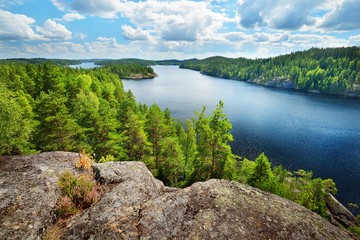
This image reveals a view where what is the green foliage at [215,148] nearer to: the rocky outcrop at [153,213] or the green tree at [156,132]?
the green tree at [156,132]

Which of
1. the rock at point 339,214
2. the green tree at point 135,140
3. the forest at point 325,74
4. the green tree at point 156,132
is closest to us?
the green tree at point 135,140

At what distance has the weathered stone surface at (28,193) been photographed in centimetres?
741

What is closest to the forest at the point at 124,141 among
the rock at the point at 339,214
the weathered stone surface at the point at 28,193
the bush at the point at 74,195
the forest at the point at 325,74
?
the rock at the point at 339,214

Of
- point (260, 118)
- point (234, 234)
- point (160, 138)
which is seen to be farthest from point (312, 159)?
point (234, 234)

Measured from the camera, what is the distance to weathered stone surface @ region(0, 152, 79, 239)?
741 cm

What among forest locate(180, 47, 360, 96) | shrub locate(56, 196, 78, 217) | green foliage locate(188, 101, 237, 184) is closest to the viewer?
shrub locate(56, 196, 78, 217)

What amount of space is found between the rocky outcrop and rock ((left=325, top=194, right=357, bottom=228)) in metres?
29.9

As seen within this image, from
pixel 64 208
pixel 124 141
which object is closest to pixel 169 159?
pixel 124 141

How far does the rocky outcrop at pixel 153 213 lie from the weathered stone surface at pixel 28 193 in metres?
0.03

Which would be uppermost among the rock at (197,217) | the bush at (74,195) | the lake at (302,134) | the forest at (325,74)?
the bush at (74,195)

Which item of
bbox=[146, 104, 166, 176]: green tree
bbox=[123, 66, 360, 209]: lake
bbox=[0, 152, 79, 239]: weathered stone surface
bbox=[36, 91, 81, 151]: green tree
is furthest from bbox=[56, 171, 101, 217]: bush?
bbox=[123, 66, 360, 209]: lake

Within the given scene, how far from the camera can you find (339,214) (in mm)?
32844

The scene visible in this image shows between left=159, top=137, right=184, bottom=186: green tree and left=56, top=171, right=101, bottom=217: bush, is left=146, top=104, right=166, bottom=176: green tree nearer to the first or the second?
left=159, top=137, right=184, bottom=186: green tree

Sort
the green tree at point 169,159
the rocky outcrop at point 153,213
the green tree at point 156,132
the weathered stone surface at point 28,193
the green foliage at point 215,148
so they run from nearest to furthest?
the weathered stone surface at point 28,193 → the rocky outcrop at point 153,213 → the green foliage at point 215,148 → the green tree at point 169,159 → the green tree at point 156,132
